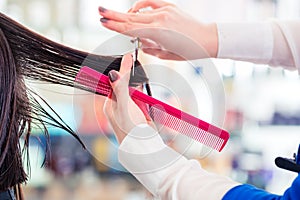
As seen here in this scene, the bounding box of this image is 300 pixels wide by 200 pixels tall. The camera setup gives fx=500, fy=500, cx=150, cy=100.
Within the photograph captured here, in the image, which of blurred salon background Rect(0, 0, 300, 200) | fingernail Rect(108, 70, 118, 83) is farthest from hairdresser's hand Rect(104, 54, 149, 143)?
blurred salon background Rect(0, 0, 300, 200)

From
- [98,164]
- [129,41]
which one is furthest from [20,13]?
[129,41]

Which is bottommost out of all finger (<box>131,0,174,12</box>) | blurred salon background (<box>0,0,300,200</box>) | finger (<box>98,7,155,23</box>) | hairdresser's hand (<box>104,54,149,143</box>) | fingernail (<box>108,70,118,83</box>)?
blurred salon background (<box>0,0,300,200</box>)

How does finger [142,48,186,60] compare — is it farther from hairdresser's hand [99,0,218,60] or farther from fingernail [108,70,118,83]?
fingernail [108,70,118,83]

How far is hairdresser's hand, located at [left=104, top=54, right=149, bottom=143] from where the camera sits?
0.74m

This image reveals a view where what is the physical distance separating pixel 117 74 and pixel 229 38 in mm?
226

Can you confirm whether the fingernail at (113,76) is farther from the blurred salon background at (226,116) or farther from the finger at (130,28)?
the blurred salon background at (226,116)

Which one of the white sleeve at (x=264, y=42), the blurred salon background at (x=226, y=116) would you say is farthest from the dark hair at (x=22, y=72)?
the blurred salon background at (x=226, y=116)

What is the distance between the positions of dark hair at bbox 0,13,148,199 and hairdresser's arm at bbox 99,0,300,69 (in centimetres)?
7

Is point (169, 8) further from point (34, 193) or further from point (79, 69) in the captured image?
point (34, 193)

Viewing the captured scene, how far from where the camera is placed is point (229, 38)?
86cm

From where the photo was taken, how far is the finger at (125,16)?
2.51 feet

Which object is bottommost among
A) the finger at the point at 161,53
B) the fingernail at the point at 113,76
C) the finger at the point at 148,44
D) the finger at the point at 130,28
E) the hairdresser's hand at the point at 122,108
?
the hairdresser's hand at the point at 122,108

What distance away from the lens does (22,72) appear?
80 centimetres

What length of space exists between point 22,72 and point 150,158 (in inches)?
9.8
